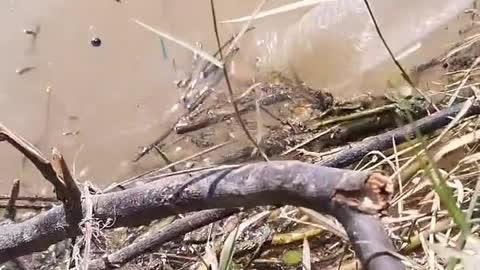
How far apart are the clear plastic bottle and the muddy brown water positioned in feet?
0.13

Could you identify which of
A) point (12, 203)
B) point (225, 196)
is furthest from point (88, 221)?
point (12, 203)

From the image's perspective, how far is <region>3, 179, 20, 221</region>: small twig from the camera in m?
1.42

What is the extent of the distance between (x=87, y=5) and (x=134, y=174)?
0.42m

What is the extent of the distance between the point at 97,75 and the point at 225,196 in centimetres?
92

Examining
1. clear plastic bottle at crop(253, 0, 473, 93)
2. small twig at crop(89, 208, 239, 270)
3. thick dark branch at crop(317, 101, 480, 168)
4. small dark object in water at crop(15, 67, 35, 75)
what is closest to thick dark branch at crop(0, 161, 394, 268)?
small twig at crop(89, 208, 239, 270)

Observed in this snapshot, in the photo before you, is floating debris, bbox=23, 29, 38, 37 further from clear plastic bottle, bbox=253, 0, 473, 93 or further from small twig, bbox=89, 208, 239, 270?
small twig, bbox=89, 208, 239, 270

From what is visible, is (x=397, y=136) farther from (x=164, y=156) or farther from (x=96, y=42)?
(x=96, y=42)

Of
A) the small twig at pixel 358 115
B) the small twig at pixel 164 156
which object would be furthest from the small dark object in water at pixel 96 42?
the small twig at pixel 358 115

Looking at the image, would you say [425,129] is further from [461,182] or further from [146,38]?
[146,38]

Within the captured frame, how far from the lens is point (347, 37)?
173cm

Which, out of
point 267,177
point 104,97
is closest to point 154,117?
point 104,97

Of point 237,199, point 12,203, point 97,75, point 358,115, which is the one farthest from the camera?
point 97,75

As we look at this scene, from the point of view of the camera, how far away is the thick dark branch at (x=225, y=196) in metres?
0.69

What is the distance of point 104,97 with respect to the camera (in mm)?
1677
